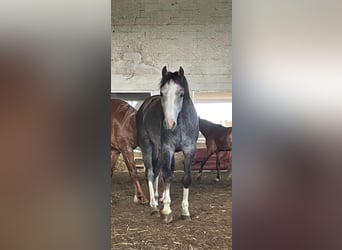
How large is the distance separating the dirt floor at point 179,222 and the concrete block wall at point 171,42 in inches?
10.8

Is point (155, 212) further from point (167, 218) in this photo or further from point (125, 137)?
point (125, 137)

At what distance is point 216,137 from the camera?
3.53 feet

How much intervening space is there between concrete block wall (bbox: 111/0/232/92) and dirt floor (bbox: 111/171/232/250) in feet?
0.90

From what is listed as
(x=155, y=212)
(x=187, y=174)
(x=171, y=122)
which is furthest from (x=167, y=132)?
(x=155, y=212)

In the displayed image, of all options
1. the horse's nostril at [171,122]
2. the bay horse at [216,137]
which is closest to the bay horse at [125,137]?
the horse's nostril at [171,122]

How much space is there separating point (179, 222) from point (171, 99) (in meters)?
0.36

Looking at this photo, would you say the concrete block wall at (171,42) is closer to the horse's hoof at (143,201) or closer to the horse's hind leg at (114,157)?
the horse's hind leg at (114,157)

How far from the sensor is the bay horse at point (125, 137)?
1094 millimetres

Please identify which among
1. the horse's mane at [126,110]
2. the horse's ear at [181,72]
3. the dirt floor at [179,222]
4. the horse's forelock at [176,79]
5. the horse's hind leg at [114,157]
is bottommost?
the dirt floor at [179,222]

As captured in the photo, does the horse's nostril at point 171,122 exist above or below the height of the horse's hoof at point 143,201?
above

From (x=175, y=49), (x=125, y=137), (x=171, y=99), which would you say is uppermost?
(x=175, y=49)
